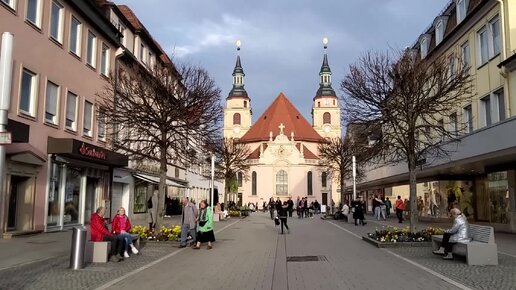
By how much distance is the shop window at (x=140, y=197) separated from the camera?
1381 inches

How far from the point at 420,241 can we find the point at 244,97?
109 metres

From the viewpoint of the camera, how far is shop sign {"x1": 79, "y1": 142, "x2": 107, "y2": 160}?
2308 centimetres

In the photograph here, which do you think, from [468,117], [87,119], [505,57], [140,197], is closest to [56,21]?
[87,119]

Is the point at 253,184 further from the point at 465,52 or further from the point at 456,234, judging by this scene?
the point at 456,234

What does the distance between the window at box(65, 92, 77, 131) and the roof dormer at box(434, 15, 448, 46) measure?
21.8 meters

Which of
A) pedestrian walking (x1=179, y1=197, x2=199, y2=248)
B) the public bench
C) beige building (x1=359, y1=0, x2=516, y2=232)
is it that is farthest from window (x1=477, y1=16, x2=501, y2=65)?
pedestrian walking (x1=179, y1=197, x2=199, y2=248)

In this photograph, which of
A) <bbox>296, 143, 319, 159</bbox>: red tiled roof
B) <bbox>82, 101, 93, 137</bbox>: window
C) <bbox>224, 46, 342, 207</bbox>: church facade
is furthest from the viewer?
<bbox>296, 143, 319, 159</bbox>: red tiled roof

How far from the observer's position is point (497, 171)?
24828mm

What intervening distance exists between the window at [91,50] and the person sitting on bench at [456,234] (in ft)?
63.6

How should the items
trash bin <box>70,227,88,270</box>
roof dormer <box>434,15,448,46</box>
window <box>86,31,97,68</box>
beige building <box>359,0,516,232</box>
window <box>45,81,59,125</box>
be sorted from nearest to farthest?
trash bin <box>70,227,88,270</box>, window <box>45,81,59,125</box>, beige building <box>359,0,516,232</box>, window <box>86,31,97,68</box>, roof dormer <box>434,15,448,46</box>

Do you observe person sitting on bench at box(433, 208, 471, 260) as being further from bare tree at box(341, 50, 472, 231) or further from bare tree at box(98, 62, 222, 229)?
bare tree at box(98, 62, 222, 229)

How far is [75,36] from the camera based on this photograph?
24.4 m

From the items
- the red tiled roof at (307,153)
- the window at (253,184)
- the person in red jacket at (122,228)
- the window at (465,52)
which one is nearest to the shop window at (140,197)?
the person in red jacket at (122,228)

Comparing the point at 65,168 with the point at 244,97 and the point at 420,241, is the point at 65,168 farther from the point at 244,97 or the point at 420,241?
the point at 244,97
